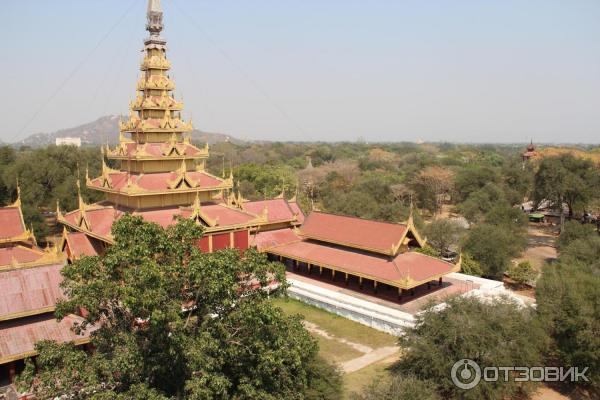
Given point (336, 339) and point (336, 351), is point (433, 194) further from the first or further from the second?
point (336, 351)

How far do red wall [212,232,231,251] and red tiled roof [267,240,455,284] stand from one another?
14.0 feet

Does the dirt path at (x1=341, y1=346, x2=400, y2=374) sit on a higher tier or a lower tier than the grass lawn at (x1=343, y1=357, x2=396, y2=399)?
lower

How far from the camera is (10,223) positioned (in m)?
21.4

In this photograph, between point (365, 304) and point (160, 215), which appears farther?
point (160, 215)

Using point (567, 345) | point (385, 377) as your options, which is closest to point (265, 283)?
point (385, 377)

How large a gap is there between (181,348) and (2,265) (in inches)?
486

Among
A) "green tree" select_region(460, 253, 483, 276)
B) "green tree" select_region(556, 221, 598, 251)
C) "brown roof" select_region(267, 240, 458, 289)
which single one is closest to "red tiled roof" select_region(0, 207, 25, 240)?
"brown roof" select_region(267, 240, 458, 289)

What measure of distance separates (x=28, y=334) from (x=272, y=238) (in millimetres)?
15776

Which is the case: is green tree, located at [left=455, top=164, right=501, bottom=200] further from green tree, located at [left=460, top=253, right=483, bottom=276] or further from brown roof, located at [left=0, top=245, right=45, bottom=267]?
brown roof, located at [left=0, top=245, right=45, bottom=267]

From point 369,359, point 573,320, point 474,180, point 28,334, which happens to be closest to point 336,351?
point 369,359

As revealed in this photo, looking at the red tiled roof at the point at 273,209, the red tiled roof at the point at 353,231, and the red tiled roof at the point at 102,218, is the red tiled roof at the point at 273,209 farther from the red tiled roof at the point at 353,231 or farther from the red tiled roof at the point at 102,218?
the red tiled roof at the point at 102,218

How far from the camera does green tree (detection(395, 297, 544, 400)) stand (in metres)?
15.2

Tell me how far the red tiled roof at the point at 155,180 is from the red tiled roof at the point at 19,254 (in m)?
5.09

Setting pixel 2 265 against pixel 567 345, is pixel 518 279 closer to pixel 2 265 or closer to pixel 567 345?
pixel 567 345
